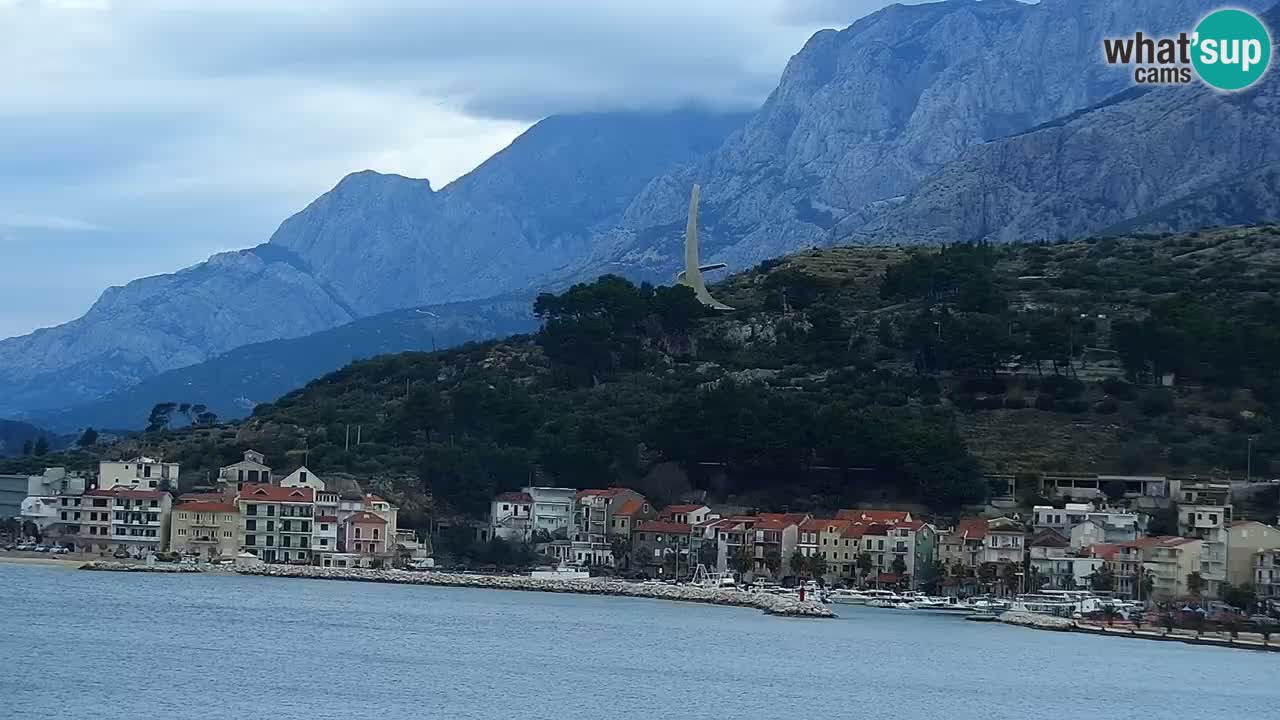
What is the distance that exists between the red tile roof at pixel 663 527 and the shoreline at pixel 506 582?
3.43 meters

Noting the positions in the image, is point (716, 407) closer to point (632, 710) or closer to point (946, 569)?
point (946, 569)

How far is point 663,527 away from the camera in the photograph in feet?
290

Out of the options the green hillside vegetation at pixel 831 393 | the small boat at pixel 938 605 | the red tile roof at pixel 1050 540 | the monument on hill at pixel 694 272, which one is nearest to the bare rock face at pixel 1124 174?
the green hillside vegetation at pixel 831 393

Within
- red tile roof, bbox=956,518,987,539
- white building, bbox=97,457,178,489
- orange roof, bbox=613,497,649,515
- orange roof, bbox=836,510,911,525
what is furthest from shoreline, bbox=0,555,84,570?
red tile roof, bbox=956,518,987,539

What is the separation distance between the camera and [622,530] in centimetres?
8850

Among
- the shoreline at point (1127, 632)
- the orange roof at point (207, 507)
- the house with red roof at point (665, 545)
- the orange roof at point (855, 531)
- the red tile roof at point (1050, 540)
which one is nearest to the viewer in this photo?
the shoreline at point (1127, 632)

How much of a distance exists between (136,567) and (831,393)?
1292 inches

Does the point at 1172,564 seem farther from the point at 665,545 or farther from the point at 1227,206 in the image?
the point at 1227,206

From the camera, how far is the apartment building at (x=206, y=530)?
289 feet

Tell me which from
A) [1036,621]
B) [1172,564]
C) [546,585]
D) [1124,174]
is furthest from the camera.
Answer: [1124,174]

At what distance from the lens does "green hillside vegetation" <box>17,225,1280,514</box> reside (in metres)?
90.8

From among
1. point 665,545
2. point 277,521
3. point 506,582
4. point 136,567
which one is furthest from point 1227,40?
point 136,567

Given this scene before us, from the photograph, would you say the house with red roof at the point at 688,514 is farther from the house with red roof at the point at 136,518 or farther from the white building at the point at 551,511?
the house with red roof at the point at 136,518

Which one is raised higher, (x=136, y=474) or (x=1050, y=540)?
(x=136, y=474)
